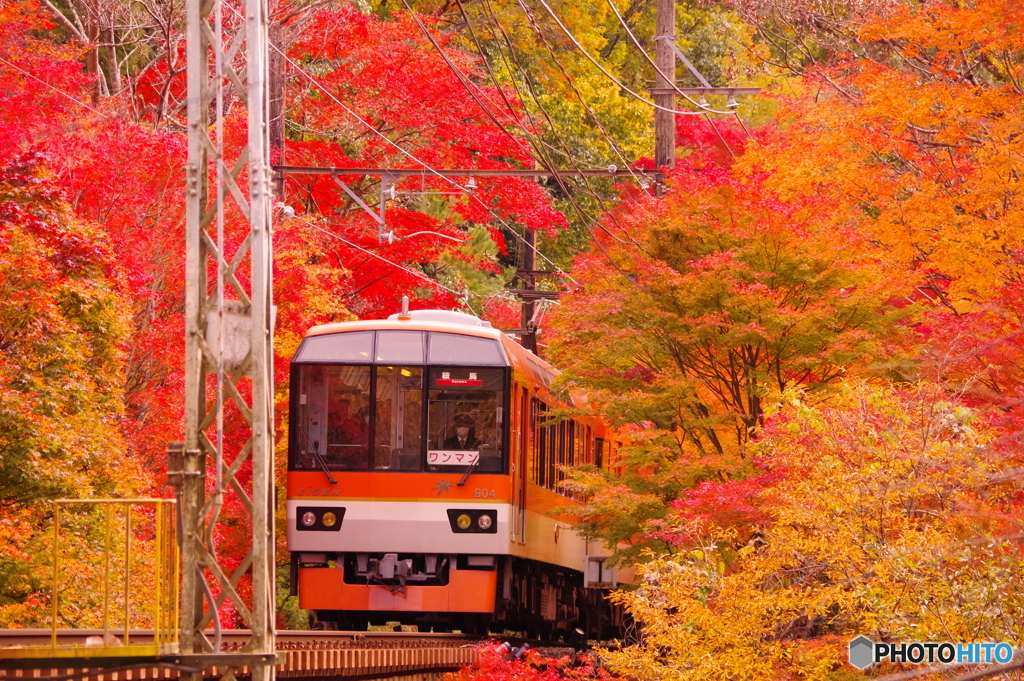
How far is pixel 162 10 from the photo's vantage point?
18156 millimetres

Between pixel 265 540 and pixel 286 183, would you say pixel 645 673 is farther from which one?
pixel 286 183

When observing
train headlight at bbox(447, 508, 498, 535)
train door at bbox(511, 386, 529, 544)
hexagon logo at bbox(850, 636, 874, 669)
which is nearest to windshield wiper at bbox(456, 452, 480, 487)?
train headlight at bbox(447, 508, 498, 535)

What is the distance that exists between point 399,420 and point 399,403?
172mm

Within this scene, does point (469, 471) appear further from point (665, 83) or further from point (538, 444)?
point (665, 83)

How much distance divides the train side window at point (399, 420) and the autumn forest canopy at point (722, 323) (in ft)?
5.62

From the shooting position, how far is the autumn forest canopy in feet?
31.7

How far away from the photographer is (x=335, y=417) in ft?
46.0

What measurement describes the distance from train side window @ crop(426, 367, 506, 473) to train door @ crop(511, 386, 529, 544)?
0.30 metres

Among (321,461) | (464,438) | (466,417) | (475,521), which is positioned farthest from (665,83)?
(321,461)

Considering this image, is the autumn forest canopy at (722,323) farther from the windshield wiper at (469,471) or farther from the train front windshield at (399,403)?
the train front windshield at (399,403)

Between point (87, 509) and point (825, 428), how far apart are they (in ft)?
21.6

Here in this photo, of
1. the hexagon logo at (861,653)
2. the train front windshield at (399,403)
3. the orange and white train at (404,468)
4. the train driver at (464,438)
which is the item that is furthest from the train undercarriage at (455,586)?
the hexagon logo at (861,653)

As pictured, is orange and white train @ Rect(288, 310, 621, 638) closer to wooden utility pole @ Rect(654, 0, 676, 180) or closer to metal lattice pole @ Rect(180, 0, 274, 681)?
wooden utility pole @ Rect(654, 0, 676, 180)

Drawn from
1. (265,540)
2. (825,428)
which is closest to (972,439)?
(825,428)
